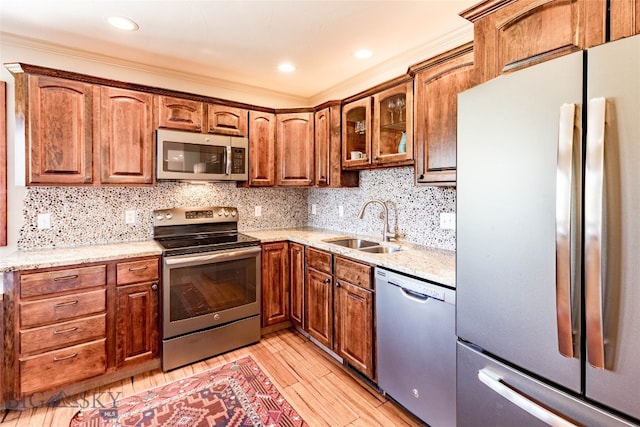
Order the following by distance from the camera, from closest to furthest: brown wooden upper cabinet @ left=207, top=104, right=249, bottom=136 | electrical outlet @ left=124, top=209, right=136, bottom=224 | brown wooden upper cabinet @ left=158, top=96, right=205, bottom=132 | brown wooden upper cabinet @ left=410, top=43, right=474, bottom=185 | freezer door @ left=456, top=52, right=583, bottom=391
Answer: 1. freezer door @ left=456, top=52, right=583, bottom=391
2. brown wooden upper cabinet @ left=410, top=43, right=474, bottom=185
3. brown wooden upper cabinet @ left=158, top=96, right=205, bottom=132
4. electrical outlet @ left=124, top=209, right=136, bottom=224
5. brown wooden upper cabinet @ left=207, top=104, right=249, bottom=136

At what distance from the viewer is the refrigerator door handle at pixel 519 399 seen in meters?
1.07

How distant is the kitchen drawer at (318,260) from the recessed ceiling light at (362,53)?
1705 millimetres

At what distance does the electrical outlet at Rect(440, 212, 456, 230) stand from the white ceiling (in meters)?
1.32

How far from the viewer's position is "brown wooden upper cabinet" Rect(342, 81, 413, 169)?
230cm

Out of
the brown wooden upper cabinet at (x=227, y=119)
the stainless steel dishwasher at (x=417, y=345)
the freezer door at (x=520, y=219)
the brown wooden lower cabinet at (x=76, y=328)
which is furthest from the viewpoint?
the brown wooden upper cabinet at (x=227, y=119)

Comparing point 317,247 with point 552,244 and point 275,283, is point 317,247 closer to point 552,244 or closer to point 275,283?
point 275,283

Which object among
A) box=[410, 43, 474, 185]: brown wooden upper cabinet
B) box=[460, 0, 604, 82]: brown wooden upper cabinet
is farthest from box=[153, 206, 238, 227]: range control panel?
box=[460, 0, 604, 82]: brown wooden upper cabinet

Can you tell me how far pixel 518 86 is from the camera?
1161mm

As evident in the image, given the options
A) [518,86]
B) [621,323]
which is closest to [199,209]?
[518,86]

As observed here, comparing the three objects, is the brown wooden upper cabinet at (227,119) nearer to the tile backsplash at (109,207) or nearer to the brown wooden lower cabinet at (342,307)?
the tile backsplash at (109,207)

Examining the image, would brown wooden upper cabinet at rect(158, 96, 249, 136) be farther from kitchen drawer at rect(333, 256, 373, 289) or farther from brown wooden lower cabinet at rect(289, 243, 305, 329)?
kitchen drawer at rect(333, 256, 373, 289)

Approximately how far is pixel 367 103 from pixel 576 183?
192 centimetres

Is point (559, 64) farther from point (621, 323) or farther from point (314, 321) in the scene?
point (314, 321)

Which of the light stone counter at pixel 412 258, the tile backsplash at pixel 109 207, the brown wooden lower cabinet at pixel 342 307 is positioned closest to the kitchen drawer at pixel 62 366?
the tile backsplash at pixel 109 207
